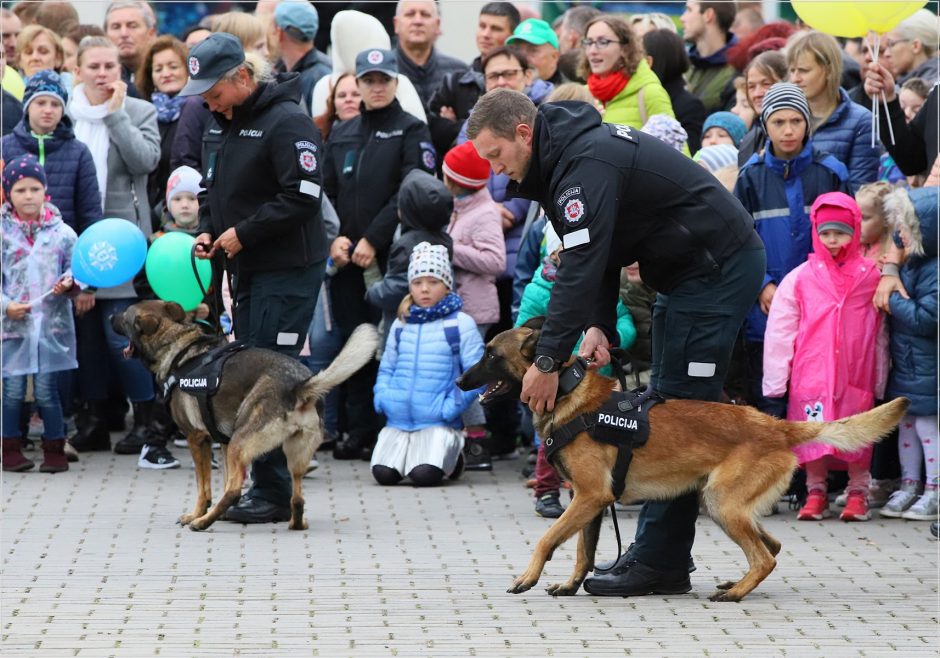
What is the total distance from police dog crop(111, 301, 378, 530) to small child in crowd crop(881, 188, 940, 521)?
118 inches

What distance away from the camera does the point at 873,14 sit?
8242 mm

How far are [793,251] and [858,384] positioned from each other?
899 millimetres

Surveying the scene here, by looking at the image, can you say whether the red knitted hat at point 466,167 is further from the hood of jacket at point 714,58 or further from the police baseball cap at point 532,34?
the hood of jacket at point 714,58

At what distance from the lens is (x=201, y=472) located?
7.56 m

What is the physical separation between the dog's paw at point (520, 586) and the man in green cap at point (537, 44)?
5.56 m

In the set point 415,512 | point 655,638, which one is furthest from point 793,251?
point 655,638

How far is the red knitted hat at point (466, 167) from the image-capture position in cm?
930

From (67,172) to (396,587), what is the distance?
4808mm

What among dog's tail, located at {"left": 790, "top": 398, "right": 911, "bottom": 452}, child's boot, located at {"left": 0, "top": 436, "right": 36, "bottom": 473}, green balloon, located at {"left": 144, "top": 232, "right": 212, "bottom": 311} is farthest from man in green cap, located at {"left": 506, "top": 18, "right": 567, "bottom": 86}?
dog's tail, located at {"left": 790, "top": 398, "right": 911, "bottom": 452}

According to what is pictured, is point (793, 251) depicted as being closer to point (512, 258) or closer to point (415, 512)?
point (512, 258)

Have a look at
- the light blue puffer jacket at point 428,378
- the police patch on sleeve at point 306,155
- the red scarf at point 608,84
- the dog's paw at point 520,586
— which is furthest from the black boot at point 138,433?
the dog's paw at point 520,586

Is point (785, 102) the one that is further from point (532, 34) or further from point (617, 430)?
point (617, 430)

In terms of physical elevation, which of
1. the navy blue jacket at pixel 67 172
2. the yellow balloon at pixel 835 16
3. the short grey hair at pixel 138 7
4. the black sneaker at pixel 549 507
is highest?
the yellow balloon at pixel 835 16

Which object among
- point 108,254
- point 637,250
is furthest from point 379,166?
point 637,250
